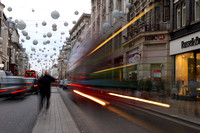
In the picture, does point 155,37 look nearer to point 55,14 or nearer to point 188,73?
point 188,73

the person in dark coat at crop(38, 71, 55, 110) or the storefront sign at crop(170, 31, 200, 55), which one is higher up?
the storefront sign at crop(170, 31, 200, 55)

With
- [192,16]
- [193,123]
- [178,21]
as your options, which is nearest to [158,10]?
[178,21]

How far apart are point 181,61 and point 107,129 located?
48.1 feet

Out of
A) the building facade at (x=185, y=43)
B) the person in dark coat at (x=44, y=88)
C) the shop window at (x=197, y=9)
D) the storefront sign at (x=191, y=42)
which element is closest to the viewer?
the person in dark coat at (x=44, y=88)

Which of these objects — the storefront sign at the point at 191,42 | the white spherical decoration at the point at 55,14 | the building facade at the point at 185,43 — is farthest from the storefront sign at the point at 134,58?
the storefront sign at the point at 191,42

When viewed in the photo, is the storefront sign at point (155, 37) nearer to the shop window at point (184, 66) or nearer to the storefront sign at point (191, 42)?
the shop window at point (184, 66)

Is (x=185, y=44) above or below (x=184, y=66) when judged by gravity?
above

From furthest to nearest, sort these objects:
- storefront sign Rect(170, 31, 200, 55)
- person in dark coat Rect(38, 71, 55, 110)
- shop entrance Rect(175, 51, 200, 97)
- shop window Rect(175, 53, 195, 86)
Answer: shop window Rect(175, 53, 195, 86) → storefront sign Rect(170, 31, 200, 55) → shop entrance Rect(175, 51, 200, 97) → person in dark coat Rect(38, 71, 55, 110)

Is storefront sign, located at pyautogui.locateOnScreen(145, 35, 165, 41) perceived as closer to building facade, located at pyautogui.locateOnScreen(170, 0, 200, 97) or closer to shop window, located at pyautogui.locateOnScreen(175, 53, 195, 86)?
building facade, located at pyautogui.locateOnScreen(170, 0, 200, 97)

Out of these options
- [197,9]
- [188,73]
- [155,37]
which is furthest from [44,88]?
[155,37]

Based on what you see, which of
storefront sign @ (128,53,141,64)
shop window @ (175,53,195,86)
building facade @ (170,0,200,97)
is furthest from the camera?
shop window @ (175,53,195,86)

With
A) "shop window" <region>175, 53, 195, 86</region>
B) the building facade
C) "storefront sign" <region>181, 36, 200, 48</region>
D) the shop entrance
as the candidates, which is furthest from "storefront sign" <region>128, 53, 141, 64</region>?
"storefront sign" <region>181, 36, 200, 48</region>

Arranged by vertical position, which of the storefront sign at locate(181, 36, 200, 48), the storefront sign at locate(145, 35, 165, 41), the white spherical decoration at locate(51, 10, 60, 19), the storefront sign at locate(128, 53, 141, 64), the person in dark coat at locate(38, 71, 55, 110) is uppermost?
the white spherical decoration at locate(51, 10, 60, 19)

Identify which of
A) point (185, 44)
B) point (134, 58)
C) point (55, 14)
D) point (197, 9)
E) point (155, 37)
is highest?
point (197, 9)
